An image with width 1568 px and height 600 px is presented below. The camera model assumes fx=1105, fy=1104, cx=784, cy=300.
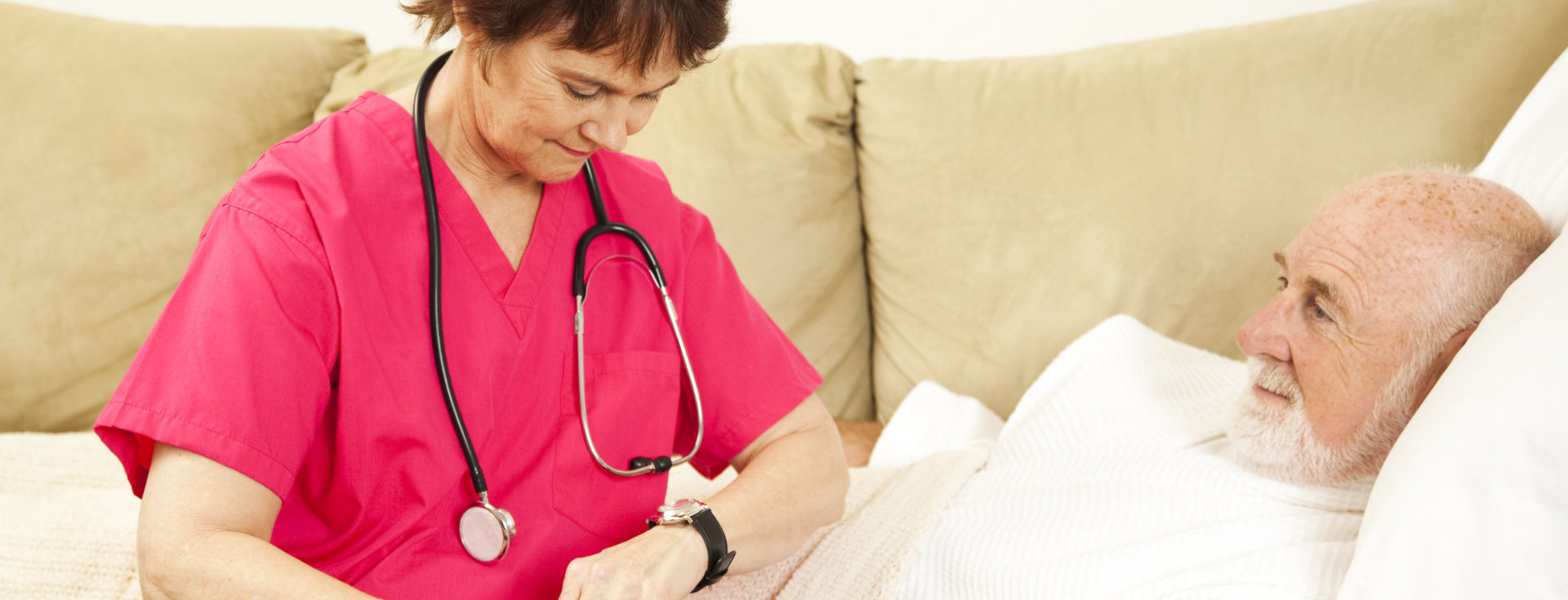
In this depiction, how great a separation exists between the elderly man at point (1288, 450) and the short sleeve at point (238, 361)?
0.73 m

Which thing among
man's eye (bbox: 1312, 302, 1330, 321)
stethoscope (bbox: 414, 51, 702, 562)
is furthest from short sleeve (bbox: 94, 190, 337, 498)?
man's eye (bbox: 1312, 302, 1330, 321)

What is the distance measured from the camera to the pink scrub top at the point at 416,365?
0.88 m

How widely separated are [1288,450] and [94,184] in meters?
1.84

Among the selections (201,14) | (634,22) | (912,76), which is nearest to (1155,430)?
(912,76)

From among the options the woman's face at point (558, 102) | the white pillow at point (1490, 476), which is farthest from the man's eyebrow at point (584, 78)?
the white pillow at point (1490, 476)

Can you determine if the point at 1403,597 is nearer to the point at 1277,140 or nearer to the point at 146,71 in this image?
the point at 1277,140

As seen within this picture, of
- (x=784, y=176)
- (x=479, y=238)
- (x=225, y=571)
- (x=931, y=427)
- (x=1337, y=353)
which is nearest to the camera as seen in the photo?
(x=225, y=571)

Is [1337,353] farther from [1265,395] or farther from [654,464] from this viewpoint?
[654,464]

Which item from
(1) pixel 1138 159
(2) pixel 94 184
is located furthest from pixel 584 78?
(2) pixel 94 184

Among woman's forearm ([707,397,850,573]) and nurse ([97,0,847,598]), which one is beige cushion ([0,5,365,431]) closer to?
nurse ([97,0,847,598])

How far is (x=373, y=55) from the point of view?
2.05m

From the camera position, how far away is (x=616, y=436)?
3.83ft

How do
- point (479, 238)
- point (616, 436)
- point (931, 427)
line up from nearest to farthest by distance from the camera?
1. point (479, 238)
2. point (616, 436)
3. point (931, 427)

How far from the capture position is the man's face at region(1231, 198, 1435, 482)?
48.3 inches
